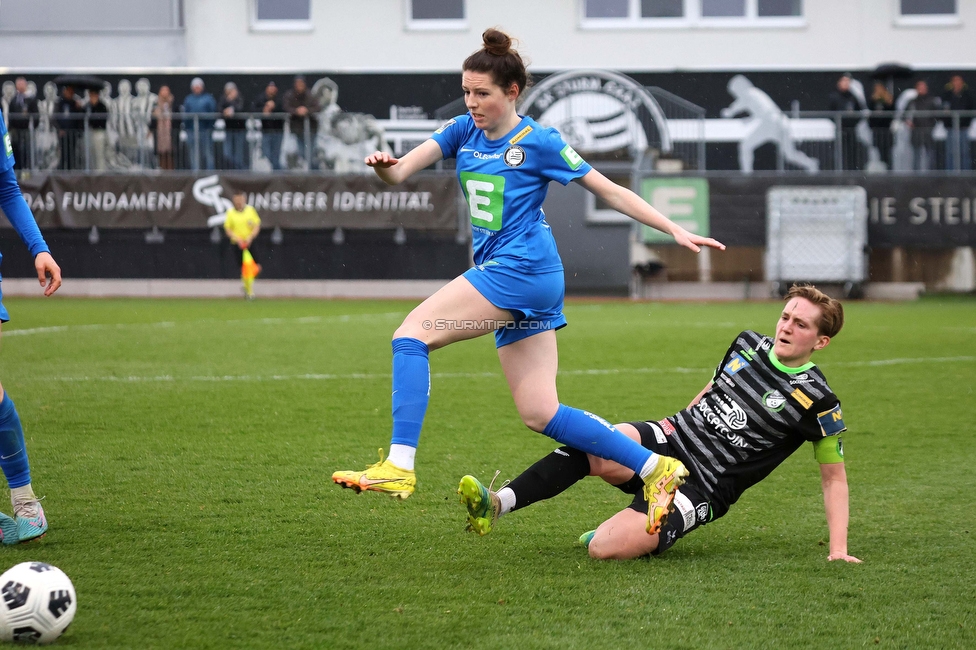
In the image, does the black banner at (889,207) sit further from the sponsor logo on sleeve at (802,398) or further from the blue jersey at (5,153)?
the blue jersey at (5,153)

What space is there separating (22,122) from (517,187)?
1888cm

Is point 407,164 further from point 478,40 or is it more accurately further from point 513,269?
point 478,40

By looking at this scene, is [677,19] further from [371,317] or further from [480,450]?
[480,450]

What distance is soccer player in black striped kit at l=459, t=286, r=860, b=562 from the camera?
13.2ft

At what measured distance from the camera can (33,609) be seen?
3.06 meters

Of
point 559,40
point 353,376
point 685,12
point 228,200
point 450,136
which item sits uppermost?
point 685,12

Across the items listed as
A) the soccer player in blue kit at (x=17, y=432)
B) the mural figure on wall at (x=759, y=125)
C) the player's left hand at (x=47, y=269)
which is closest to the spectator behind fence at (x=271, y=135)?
the mural figure on wall at (x=759, y=125)

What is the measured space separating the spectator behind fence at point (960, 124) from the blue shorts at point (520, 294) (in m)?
18.2

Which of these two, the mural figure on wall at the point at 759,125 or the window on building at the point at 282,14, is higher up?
the window on building at the point at 282,14

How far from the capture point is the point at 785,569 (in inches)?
153

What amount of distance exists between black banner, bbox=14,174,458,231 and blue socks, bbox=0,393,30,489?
16.2 meters

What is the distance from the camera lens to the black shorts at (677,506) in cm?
404

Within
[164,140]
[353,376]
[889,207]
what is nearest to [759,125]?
[889,207]

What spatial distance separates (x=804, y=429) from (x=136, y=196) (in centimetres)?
1838
